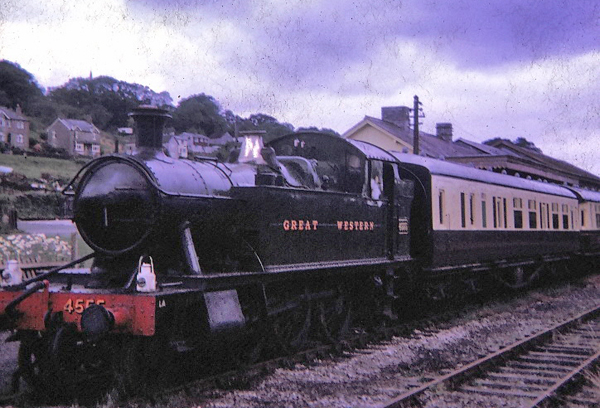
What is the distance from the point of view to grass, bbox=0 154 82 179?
30.7m

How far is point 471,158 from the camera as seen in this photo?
3091cm

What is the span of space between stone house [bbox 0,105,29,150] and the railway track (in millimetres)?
36505

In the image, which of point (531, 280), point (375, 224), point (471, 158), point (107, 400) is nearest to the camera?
point (107, 400)

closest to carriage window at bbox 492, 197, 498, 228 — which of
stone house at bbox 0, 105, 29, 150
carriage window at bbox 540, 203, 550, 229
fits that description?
carriage window at bbox 540, 203, 550, 229

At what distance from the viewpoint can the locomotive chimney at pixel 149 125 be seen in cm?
696

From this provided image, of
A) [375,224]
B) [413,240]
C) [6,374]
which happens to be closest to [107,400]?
[6,374]

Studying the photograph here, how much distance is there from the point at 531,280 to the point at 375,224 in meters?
9.36

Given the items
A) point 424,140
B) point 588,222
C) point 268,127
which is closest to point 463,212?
point 588,222

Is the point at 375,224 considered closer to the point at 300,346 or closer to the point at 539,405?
the point at 300,346

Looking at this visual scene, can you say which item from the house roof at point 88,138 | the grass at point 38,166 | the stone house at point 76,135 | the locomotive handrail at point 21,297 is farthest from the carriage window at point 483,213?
the house roof at point 88,138

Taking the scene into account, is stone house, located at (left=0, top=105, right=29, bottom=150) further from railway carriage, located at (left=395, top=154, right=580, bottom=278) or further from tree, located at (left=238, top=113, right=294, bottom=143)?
railway carriage, located at (left=395, top=154, right=580, bottom=278)

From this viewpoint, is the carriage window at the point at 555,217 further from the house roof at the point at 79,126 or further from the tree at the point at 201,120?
the house roof at the point at 79,126

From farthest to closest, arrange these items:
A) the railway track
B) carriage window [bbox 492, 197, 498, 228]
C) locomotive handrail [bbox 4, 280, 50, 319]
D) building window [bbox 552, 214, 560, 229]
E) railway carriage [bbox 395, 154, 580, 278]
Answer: building window [bbox 552, 214, 560, 229] < carriage window [bbox 492, 197, 498, 228] < railway carriage [bbox 395, 154, 580, 278] < the railway track < locomotive handrail [bbox 4, 280, 50, 319]

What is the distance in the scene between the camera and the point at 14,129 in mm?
44312
